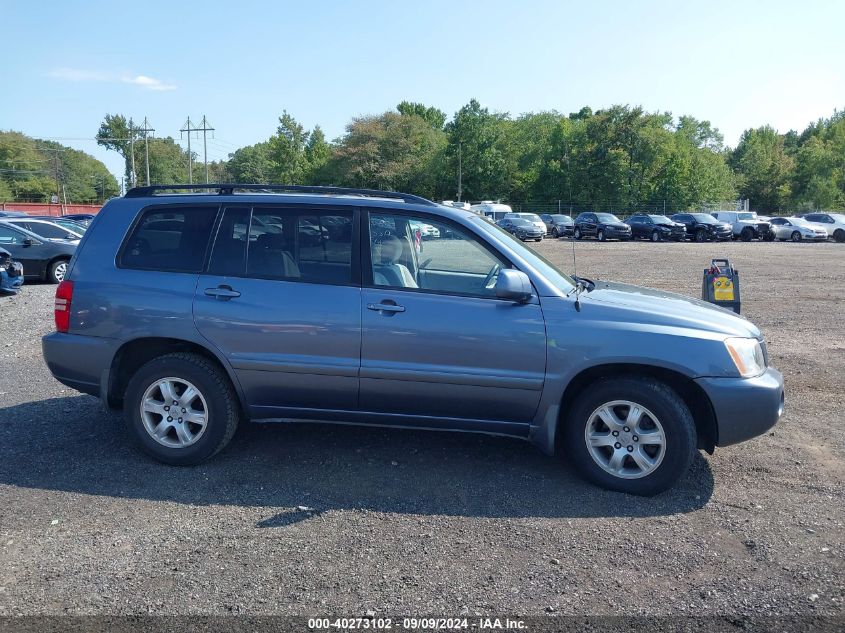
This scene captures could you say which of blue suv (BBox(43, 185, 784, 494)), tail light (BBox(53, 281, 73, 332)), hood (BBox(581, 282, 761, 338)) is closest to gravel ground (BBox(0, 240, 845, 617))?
blue suv (BBox(43, 185, 784, 494))

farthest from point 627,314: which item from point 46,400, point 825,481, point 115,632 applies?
point 46,400

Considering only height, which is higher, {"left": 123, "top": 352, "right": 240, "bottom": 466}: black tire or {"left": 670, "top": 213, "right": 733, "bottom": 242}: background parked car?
{"left": 670, "top": 213, "right": 733, "bottom": 242}: background parked car

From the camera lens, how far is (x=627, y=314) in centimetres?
448

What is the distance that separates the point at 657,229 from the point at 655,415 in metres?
40.9

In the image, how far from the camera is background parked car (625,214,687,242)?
1671 inches

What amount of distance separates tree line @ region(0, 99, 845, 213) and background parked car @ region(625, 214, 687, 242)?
19.3 metres

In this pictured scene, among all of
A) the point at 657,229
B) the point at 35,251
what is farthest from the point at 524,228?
the point at 35,251

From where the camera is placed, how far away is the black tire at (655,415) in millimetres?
4359

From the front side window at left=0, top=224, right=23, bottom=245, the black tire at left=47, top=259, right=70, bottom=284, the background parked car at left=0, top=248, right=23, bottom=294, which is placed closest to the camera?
the background parked car at left=0, top=248, right=23, bottom=294

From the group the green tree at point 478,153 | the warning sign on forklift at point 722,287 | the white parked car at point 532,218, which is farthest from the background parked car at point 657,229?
the warning sign on forklift at point 722,287

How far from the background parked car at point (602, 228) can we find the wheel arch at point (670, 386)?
38340 millimetres

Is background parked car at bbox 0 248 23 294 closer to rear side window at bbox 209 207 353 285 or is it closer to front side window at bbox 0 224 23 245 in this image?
front side window at bbox 0 224 23 245

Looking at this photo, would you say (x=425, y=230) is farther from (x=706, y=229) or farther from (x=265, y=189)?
(x=706, y=229)

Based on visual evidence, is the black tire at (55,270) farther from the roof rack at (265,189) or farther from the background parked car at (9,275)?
the roof rack at (265,189)
